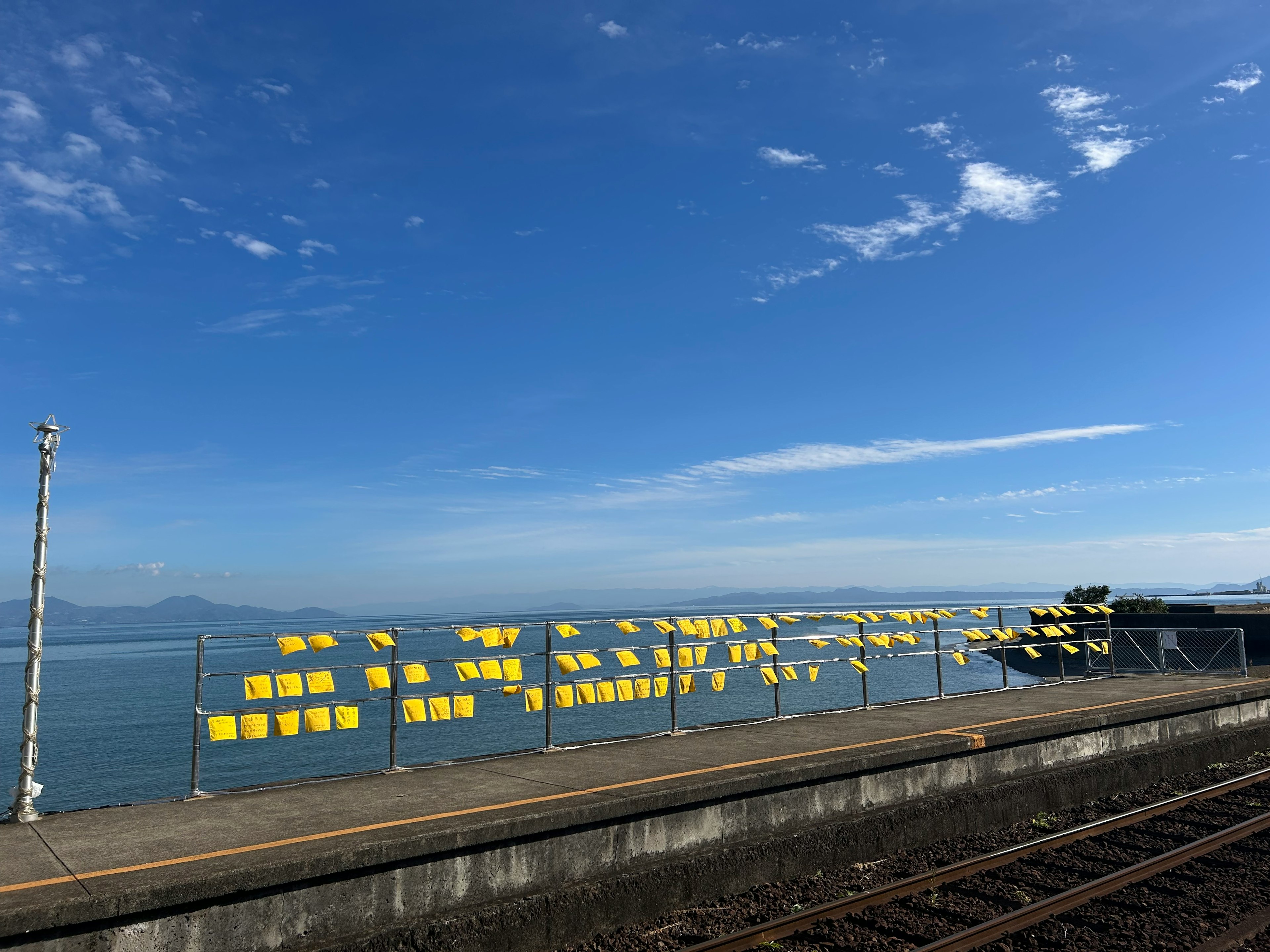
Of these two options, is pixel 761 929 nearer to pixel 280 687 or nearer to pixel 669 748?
pixel 669 748

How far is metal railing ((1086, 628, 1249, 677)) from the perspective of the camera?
20031mm

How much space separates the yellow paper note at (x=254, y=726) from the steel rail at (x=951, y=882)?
428 cm

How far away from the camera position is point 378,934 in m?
6.07

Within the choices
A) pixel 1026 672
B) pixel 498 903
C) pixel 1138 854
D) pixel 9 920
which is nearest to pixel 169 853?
pixel 9 920

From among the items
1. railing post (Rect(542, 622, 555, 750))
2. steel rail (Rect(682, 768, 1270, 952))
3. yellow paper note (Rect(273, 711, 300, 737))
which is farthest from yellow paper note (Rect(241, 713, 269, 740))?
steel rail (Rect(682, 768, 1270, 952))

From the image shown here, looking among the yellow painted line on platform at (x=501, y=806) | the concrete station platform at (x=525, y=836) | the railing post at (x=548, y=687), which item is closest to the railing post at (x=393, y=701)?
the concrete station platform at (x=525, y=836)

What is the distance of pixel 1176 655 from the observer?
2884 cm

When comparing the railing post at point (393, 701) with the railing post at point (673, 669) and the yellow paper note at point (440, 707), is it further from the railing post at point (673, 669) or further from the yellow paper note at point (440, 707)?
the railing post at point (673, 669)

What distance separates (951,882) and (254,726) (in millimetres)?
6736

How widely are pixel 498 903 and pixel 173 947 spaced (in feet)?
7.31

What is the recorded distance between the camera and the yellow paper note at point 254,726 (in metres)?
7.95

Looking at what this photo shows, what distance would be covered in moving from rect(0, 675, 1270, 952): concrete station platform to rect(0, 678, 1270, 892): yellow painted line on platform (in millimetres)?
28

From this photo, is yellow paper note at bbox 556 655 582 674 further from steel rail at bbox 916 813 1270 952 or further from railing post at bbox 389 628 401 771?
steel rail at bbox 916 813 1270 952

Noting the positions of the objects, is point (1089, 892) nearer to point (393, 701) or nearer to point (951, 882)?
point (951, 882)
